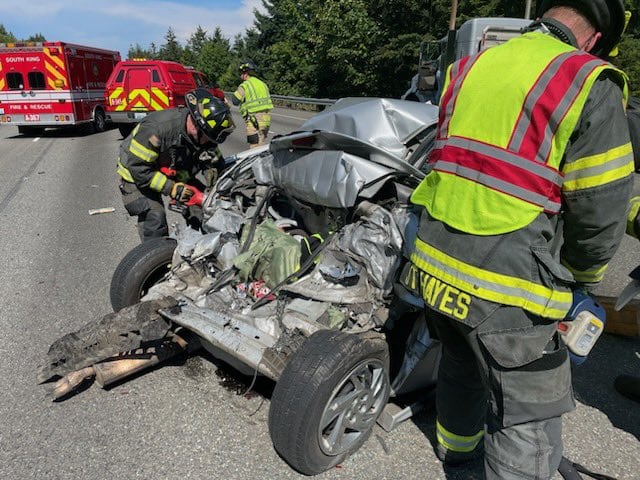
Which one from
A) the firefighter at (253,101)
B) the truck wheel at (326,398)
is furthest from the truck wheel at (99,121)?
the truck wheel at (326,398)

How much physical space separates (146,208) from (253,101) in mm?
5784

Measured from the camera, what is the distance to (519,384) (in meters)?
1.61

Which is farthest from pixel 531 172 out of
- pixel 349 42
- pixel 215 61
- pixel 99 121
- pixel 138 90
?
pixel 215 61

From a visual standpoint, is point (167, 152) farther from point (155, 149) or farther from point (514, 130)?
point (514, 130)

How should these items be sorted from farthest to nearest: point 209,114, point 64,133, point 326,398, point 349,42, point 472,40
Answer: point 349,42
point 64,133
point 472,40
point 209,114
point 326,398

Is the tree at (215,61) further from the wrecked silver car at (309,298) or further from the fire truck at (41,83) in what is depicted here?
the wrecked silver car at (309,298)

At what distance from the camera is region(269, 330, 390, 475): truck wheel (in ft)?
6.81

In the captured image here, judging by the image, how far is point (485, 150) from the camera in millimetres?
1542

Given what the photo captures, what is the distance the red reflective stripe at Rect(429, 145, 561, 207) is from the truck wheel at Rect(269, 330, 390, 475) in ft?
3.34

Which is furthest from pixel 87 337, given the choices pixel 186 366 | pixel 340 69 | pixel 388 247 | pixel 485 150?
pixel 340 69

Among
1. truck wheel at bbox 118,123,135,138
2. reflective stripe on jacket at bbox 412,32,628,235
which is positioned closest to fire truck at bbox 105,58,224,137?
truck wheel at bbox 118,123,135,138

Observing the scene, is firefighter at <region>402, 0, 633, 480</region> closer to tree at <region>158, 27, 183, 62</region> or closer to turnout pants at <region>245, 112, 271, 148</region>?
turnout pants at <region>245, 112, 271, 148</region>

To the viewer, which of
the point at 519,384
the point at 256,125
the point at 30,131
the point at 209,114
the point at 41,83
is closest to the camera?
the point at 519,384

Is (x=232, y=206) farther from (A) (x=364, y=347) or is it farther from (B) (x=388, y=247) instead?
(A) (x=364, y=347)
